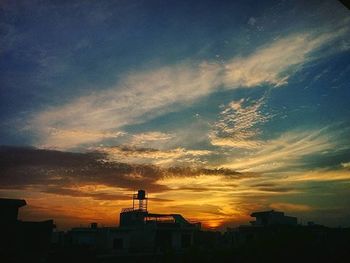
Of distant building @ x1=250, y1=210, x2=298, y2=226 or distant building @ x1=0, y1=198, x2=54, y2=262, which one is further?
distant building @ x1=250, y1=210, x2=298, y2=226

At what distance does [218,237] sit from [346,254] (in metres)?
51.4

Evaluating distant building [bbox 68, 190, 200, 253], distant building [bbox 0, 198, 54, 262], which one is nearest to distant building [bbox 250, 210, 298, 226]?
distant building [bbox 68, 190, 200, 253]

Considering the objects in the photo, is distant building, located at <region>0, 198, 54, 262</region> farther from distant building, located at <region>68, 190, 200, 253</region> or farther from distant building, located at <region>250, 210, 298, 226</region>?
distant building, located at <region>250, 210, 298, 226</region>

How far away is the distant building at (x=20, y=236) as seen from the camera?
27.5 meters

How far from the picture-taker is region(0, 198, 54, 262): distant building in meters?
27.5

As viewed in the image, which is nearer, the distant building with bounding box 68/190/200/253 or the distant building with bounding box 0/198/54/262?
the distant building with bounding box 0/198/54/262

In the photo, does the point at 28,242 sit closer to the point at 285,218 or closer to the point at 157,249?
the point at 157,249

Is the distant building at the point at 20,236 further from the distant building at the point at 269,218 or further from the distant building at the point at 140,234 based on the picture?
the distant building at the point at 269,218

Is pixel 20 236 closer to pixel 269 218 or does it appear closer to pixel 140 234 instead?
pixel 140 234

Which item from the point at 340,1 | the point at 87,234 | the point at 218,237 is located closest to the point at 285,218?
the point at 218,237

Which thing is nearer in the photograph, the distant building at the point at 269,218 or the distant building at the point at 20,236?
the distant building at the point at 20,236

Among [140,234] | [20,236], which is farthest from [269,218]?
[20,236]

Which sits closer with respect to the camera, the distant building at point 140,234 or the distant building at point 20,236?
the distant building at point 20,236

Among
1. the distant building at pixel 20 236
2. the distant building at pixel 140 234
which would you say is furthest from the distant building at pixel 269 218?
the distant building at pixel 20 236
